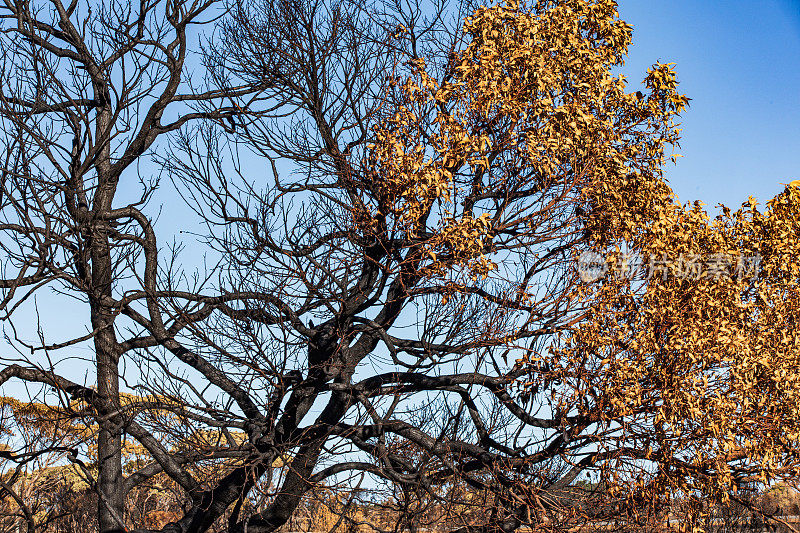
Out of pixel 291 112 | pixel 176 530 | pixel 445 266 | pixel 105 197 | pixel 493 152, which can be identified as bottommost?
pixel 176 530

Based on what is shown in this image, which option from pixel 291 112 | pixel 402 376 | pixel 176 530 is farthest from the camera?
pixel 291 112

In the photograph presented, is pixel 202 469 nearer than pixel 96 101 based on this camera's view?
Yes

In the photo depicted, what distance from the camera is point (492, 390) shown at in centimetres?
898

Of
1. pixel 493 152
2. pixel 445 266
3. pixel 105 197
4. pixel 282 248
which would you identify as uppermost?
pixel 105 197

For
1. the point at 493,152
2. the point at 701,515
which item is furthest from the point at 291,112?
the point at 701,515

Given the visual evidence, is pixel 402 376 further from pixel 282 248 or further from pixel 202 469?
pixel 202 469

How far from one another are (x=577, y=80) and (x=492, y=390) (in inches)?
162

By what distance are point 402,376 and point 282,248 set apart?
2273 millimetres

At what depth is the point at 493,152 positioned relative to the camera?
825 cm

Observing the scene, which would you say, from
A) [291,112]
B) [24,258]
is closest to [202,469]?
[24,258]

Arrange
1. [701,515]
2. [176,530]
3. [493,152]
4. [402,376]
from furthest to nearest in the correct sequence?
[176,530]
[402,376]
[493,152]
[701,515]

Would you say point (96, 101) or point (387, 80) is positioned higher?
point (96, 101)

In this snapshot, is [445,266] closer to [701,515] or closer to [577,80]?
[577,80]

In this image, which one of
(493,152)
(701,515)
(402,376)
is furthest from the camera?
(402,376)
